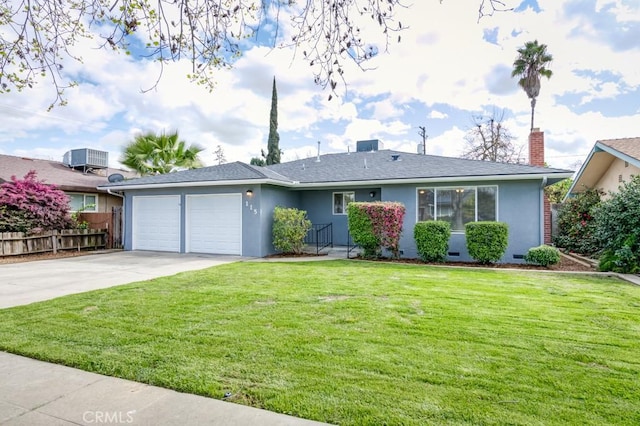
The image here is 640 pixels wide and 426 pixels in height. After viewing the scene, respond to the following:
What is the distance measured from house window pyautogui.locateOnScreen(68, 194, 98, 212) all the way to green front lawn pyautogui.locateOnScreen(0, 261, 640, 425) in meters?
11.8

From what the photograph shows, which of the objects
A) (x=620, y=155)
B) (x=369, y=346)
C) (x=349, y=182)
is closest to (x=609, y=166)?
(x=620, y=155)

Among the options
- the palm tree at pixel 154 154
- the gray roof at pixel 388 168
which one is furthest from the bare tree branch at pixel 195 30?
the palm tree at pixel 154 154

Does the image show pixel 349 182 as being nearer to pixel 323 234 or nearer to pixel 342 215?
pixel 342 215

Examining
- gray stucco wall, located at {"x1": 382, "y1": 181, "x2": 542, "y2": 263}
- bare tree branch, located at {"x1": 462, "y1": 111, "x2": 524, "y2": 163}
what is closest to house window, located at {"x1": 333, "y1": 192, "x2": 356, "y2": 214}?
gray stucco wall, located at {"x1": 382, "y1": 181, "x2": 542, "y2": 263}

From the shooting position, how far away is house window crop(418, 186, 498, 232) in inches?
433

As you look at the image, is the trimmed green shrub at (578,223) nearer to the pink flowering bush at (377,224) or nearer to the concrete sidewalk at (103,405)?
the pink flowering bush at (377,224)

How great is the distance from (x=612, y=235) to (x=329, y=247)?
28.7 feet

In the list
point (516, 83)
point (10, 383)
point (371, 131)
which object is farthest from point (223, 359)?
point (516, 83)

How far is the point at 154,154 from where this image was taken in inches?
632

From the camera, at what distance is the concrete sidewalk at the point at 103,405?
2.44m

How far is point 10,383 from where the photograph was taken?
3004 mm

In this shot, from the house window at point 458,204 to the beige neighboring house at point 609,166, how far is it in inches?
131

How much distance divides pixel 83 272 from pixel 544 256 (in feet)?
38.8

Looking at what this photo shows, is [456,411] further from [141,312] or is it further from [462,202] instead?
[462,202]
